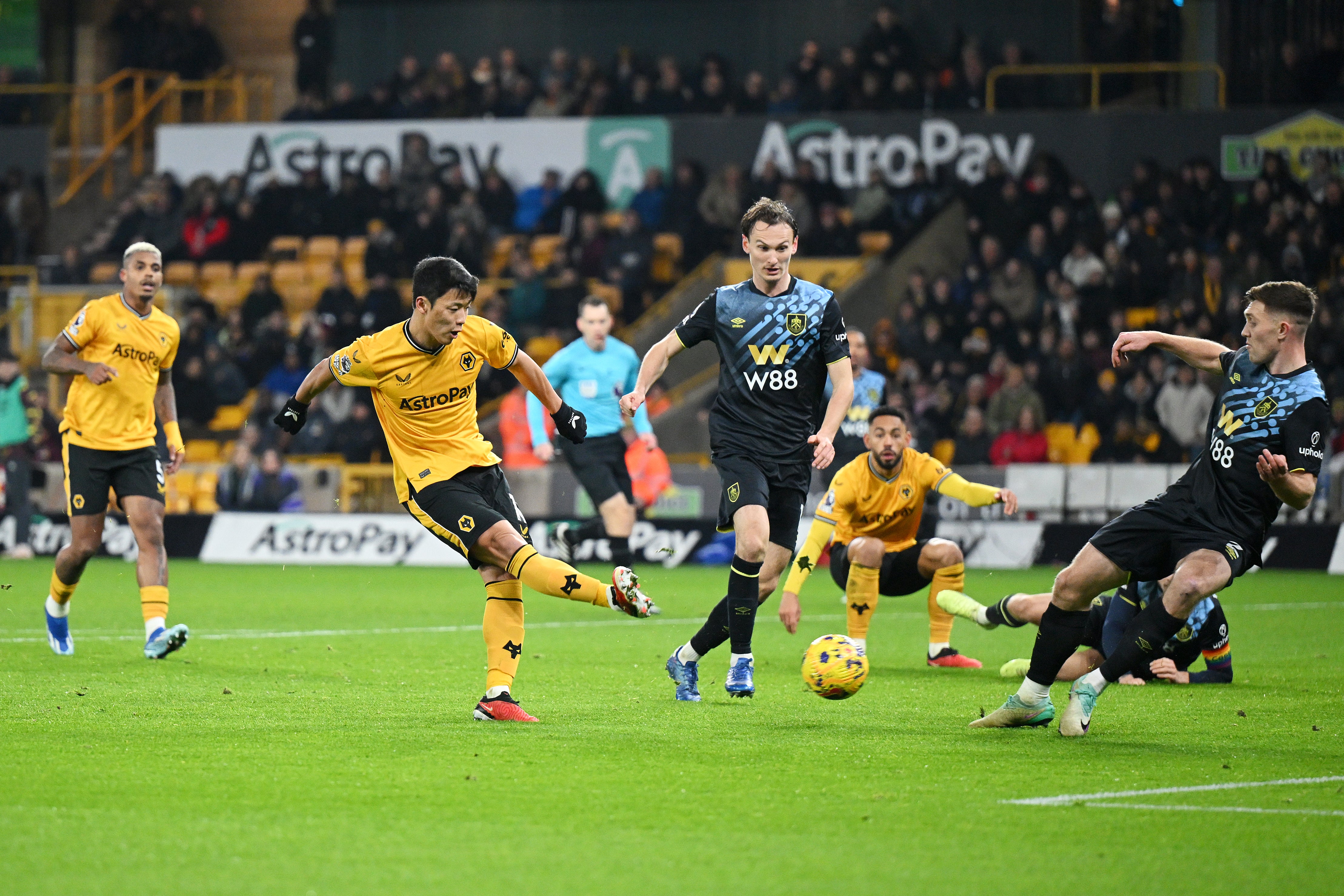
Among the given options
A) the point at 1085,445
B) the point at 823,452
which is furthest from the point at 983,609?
the point at 1085,445

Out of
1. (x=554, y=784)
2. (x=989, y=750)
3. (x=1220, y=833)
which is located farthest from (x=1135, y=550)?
(x=554, y=784)

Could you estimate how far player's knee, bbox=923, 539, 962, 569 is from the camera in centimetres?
989

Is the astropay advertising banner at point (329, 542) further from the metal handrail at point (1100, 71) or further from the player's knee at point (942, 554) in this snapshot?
the metal handrail at point (1100, 71)

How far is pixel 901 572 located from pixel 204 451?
1539cm

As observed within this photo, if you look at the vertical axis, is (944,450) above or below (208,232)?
below

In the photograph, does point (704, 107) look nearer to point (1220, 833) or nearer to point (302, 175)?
point (302, 175)

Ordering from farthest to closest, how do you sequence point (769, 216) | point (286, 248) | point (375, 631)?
point (286, 248) < point (375, 631) < point (769, 216)

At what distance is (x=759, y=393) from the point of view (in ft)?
26.1

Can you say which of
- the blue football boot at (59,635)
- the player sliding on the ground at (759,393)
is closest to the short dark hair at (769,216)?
the player sliding on the ground at (759,393)

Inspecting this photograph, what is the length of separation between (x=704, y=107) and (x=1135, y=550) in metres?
18.9

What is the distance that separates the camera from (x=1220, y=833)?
195 inches

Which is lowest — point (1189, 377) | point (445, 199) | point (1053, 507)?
point (1053, 507)

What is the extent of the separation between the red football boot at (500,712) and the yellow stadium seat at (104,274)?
1984 centimetres

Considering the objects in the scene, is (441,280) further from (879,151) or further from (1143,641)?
(879,151)
